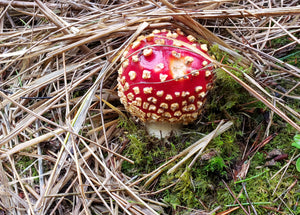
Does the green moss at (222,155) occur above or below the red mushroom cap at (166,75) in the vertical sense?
below

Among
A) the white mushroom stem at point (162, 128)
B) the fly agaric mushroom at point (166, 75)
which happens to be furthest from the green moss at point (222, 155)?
the fly agaric mushroom at point (166, 75)

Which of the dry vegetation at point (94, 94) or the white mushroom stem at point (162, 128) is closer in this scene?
the dry vegetation at point (94, 94)

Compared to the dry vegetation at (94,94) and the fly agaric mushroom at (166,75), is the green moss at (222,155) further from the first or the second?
the fly agaric mushroom at (166,75)

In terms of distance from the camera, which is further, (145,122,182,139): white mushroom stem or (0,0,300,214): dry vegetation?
(145,122,182,139): white mushroom stem

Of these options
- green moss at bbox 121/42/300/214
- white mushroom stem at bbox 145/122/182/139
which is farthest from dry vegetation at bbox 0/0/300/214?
white mushroom stem at bbox 145/122/182/139

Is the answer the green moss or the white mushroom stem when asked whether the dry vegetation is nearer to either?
the green moss

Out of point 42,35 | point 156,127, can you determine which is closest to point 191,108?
point 156,127

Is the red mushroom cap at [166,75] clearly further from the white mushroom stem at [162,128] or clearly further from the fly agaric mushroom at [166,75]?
the white mushroom stem at [162,128]
